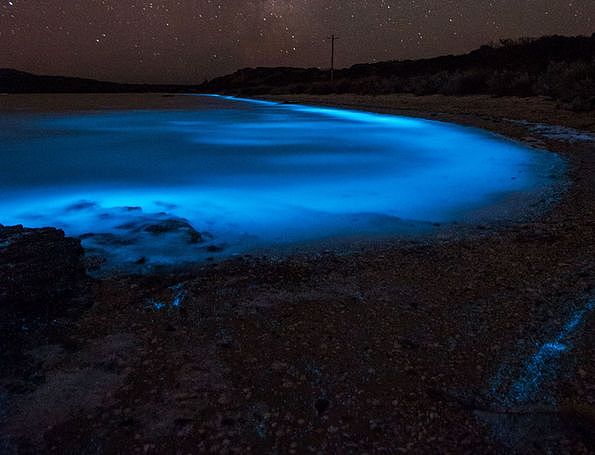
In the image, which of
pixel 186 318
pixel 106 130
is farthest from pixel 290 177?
pixel 106 130

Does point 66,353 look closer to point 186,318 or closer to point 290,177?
point 186,318

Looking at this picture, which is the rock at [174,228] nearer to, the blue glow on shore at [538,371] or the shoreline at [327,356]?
the shoreline at [327,356]

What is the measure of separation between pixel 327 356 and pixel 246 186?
4.38 metres

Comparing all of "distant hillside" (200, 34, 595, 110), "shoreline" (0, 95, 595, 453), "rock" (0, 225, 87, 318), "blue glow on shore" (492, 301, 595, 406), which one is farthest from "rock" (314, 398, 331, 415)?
"distant hillside" (200, 34, 595, 110)

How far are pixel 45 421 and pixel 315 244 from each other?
7.26ft

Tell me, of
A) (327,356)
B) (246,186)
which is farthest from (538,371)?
(246,186)

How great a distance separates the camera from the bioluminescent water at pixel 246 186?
12.3ft

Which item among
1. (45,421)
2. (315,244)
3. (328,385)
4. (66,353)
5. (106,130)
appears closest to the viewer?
(45,421)

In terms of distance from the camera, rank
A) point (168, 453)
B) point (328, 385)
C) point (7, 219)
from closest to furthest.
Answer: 1. point (168, 453)
2. point (328, 385)
3. point (7, 219)

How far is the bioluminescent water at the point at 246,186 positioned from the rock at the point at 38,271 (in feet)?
0.74

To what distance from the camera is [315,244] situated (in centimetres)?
345

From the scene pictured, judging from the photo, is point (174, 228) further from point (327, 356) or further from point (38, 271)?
point (327, 356)

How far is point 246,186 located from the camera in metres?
6.08

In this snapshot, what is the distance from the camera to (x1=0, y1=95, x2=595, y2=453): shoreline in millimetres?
1518
